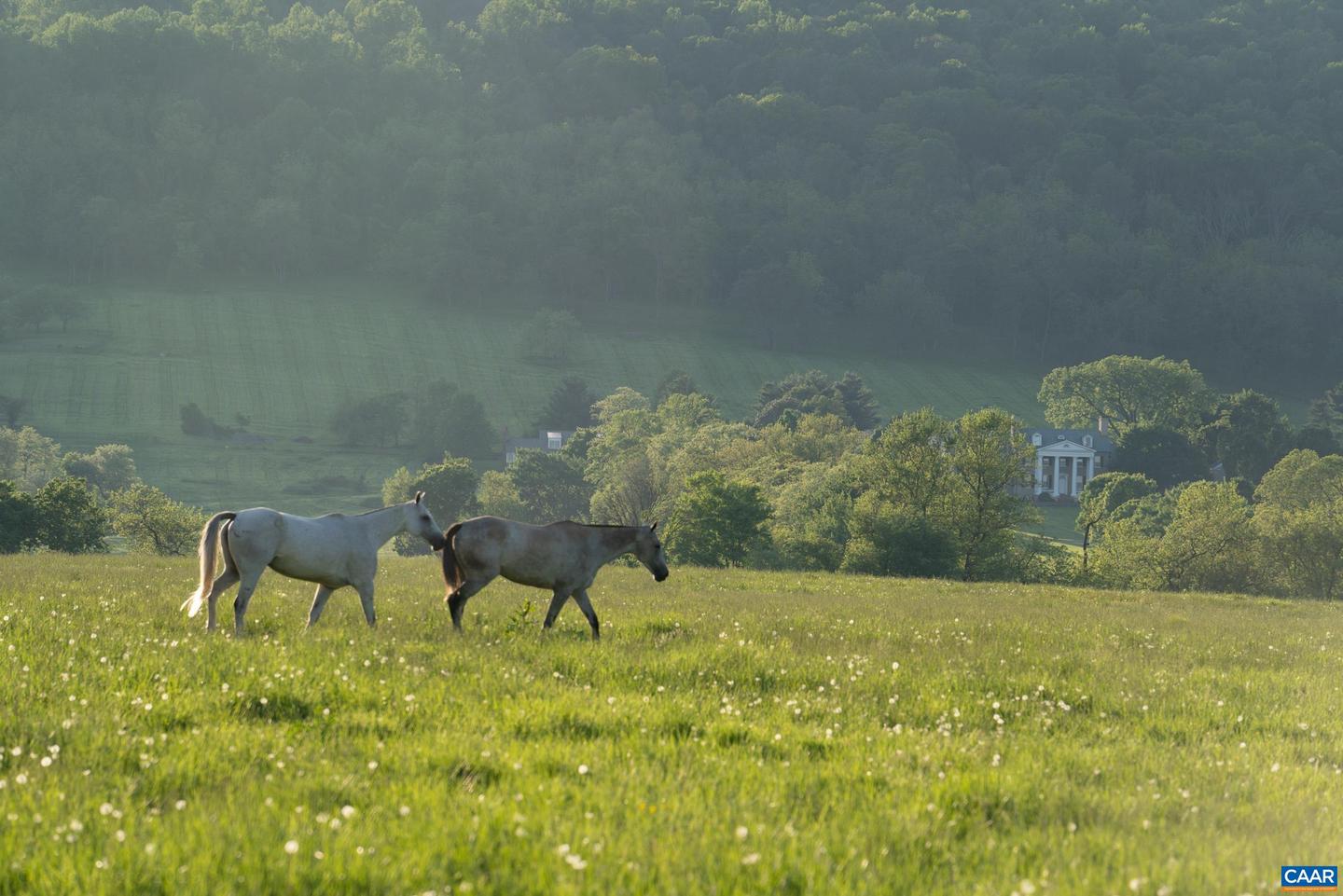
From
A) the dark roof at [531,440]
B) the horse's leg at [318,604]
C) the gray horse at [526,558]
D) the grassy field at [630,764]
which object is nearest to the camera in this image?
the grassy field at [630,764]

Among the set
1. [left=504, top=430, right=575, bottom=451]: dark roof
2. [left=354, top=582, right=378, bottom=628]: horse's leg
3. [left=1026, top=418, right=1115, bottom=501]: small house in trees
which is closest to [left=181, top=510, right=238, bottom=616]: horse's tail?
[left=354, top=582, right=378, bottom=628]: horse's leg


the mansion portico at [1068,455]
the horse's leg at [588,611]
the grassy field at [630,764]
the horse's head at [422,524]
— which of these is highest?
the mansion portico at [1068,455]

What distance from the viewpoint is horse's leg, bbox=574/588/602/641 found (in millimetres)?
15653

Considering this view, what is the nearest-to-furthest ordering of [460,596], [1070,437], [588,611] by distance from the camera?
[460,596] → [588,611] → [1070,437]

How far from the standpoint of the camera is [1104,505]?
118625 mm

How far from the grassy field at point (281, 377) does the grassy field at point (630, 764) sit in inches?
4404

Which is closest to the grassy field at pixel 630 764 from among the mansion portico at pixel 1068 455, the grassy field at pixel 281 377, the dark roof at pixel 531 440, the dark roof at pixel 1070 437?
the grassy field at pixel 281 377

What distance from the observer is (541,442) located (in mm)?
158500

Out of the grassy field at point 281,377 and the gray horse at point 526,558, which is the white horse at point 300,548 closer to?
the gray horse at point 526,558

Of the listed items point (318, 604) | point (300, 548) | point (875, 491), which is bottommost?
point (318, 604)

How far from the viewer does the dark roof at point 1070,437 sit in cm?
17000

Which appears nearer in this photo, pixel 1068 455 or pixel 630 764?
pixel 630 764

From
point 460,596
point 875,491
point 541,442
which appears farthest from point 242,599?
point 541,442

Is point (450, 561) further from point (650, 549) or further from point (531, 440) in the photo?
point (531, 440)
